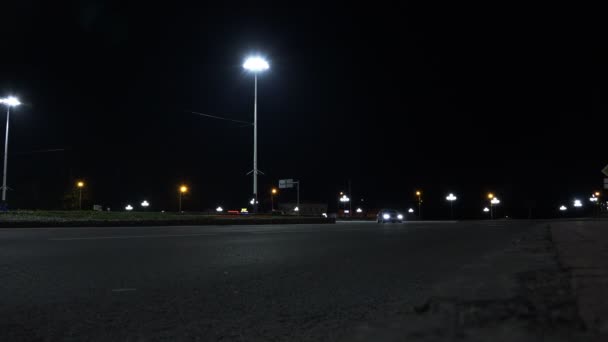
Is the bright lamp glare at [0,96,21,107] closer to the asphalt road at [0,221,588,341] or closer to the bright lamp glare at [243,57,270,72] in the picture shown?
the bright lamp glare at [243,57,270,72]

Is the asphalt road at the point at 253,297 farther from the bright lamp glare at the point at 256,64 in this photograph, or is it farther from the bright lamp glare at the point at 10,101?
the bright lamp glare at the point at 10,101

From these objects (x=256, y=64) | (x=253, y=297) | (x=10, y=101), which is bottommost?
(x=253, y=297)

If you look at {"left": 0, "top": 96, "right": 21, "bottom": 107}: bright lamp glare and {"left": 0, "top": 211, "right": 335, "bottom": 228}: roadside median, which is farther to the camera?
{"left": 0, "top": 96, "right": 21, "bottom": 107}: bright lamp glare

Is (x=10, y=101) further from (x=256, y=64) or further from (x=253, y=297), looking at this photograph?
(x=253, y=297)

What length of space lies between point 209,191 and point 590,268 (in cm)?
12042

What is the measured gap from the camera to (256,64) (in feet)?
115

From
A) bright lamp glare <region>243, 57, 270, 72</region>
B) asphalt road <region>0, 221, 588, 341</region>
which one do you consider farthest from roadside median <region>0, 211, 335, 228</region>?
asphalt road <region>0, 221, 588, 341</region>

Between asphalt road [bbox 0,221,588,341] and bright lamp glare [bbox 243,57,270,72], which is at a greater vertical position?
bright lamp glare [bbox 243,57,270,72]

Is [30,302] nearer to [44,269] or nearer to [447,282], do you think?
[44,269]

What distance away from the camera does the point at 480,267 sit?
696cm

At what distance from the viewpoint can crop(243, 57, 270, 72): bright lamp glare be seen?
1382 inches

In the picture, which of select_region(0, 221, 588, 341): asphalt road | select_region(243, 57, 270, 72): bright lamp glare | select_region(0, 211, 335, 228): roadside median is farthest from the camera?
select_region(243, 57, 270, 72): bright lamp glare

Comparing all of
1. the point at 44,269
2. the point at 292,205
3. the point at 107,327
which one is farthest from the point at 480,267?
the point at 292,205

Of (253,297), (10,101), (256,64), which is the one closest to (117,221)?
(256,64)
